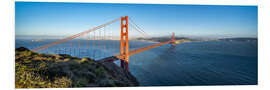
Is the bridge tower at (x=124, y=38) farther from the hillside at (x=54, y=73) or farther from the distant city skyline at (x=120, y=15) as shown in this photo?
the hillside at (x=54, y=73)

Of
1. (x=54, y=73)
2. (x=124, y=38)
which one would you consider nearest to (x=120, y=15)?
(x=124, y=38)

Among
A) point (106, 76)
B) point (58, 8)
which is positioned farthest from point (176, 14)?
point (58, 8)

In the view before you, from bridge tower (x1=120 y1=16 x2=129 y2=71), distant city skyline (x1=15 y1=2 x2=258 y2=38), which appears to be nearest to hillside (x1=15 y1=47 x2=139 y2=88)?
distant city skyline (x1=15 y1=2 x2=258 y2=38)

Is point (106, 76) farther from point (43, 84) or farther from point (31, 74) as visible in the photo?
point (31, 74)

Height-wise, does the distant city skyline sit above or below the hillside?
above

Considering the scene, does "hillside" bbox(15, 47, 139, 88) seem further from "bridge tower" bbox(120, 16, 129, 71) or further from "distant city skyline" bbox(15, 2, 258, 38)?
"bridge tower" bbox(120, 16, 129, 71)

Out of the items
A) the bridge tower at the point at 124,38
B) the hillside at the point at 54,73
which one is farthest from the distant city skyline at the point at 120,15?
the hillside at the point at 54,73
